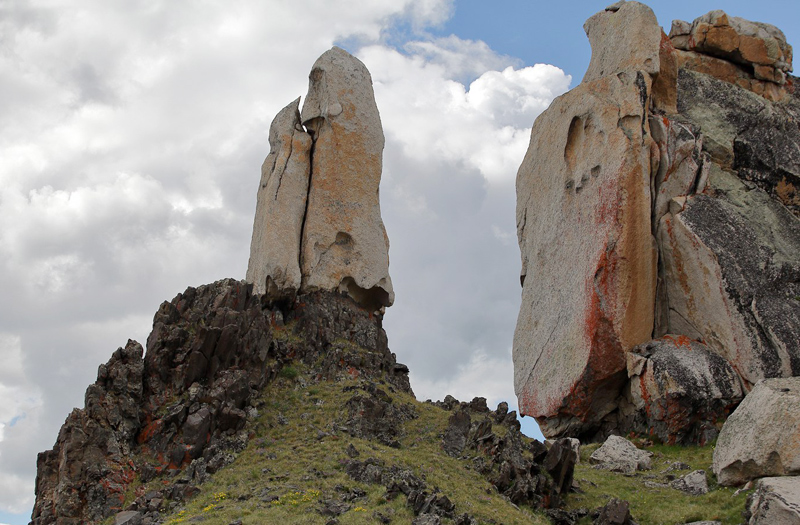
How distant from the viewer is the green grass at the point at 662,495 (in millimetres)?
24734

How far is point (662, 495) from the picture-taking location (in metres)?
27.2

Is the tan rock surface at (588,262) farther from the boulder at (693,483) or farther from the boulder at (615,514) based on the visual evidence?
the boulder at (615,514)

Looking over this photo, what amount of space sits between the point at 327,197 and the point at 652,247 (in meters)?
14.9

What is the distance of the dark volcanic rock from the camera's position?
26.9 m

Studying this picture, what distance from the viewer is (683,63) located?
144 ft

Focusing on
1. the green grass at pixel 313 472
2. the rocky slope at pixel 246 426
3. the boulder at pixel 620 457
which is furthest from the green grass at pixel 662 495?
the green grass at pixel 313 472

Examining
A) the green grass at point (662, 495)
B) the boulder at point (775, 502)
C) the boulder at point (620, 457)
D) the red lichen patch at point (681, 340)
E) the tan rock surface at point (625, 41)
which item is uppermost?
the tan rock surface at point (625, 41)

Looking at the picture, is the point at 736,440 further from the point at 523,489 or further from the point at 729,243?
the point at 729,243

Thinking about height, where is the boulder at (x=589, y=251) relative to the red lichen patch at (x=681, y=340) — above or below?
above

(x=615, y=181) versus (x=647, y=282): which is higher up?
(x=615, y=181)

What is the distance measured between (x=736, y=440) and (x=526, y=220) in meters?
17.9

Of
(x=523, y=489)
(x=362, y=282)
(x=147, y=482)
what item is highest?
(x=362, y=282)

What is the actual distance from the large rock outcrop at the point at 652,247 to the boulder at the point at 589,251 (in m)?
0.06

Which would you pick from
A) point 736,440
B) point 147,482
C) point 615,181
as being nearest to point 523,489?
point 736,440
